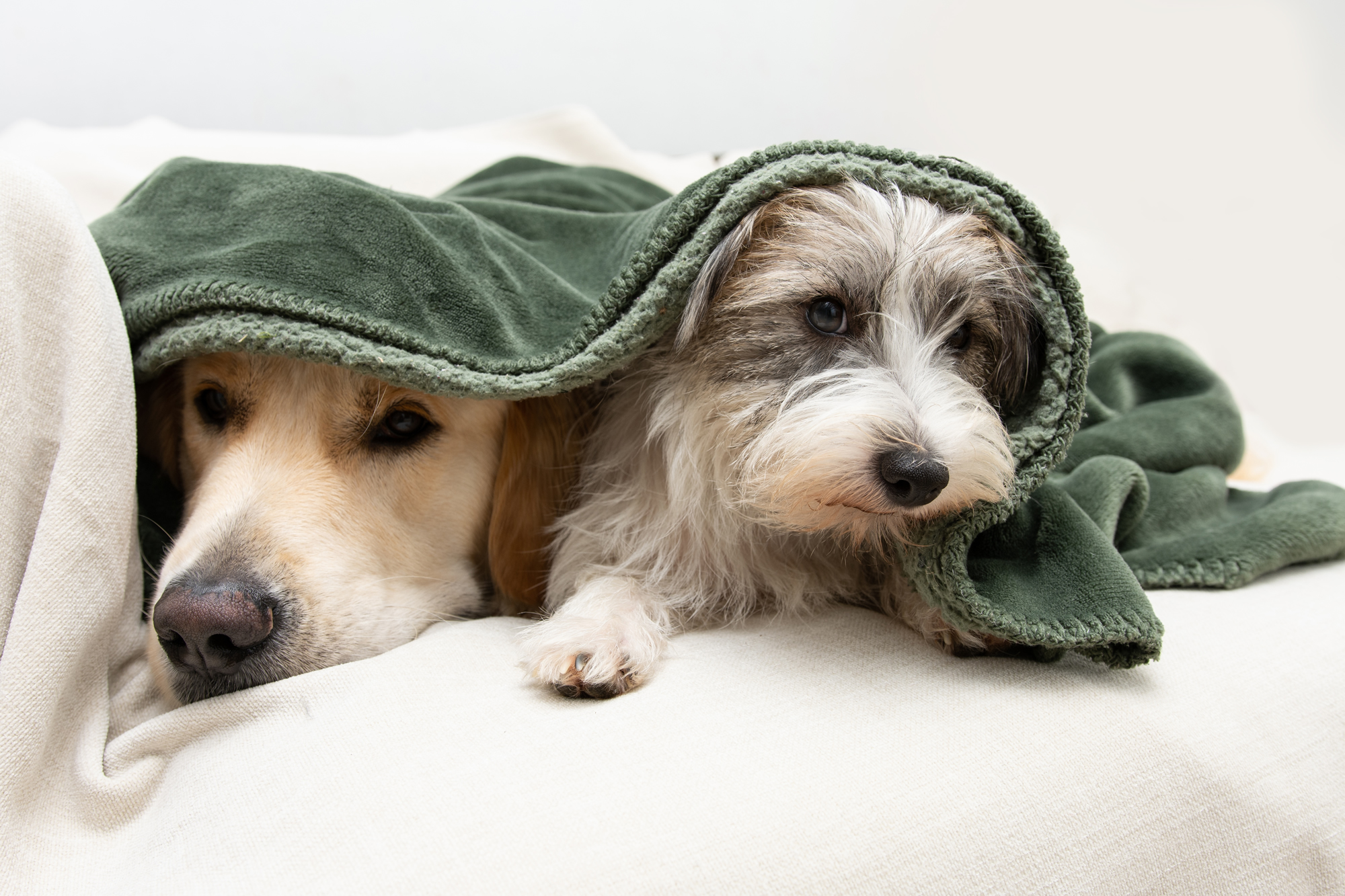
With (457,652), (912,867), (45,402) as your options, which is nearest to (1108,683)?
(912,867)

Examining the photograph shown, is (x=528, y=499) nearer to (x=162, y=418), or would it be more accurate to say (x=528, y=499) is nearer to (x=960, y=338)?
(x=162, y=418)

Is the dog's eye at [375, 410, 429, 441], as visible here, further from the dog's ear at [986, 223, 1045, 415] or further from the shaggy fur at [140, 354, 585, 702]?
the dog's ear at [986, 223, 1045, 415]

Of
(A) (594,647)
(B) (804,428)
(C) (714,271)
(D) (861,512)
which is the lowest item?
(A) (594,647)

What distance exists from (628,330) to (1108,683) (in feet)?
2.79

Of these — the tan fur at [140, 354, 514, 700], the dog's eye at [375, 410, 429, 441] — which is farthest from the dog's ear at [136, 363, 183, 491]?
the dog's eye at [375, 410, 429, 441]

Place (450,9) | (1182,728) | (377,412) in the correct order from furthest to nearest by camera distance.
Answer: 1. (450,9)
2. (377,412)
3. (1182,728)

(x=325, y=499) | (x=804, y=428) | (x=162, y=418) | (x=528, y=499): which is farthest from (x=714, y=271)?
(x=162, y=418)

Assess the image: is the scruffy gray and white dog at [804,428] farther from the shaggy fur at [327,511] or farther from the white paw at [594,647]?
the shaggy fur at [327,511]

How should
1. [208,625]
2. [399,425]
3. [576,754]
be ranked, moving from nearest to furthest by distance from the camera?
1. [576,754]
2. [208,625]
3. [399,425]

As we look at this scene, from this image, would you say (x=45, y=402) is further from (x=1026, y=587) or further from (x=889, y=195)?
(x=1026, y=587)

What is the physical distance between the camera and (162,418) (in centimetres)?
145

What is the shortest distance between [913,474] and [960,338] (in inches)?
14.2

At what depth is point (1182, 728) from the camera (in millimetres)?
1023

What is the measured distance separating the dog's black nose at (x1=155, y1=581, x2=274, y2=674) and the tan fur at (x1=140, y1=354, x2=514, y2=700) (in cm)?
3
